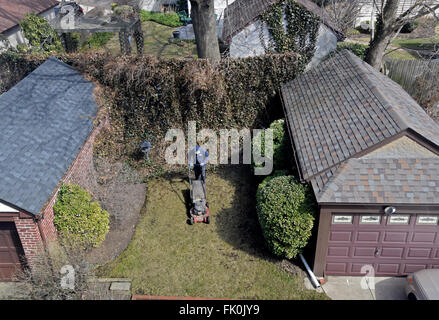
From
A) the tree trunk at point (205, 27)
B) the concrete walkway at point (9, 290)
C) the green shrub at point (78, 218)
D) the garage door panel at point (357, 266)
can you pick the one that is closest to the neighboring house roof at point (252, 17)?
the tree trunk at point (205, 27)

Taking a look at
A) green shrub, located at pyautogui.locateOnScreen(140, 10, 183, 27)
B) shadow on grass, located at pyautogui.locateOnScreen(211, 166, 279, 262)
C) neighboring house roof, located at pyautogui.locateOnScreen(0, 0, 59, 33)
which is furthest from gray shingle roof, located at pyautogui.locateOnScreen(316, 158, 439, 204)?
green shrub, located at pyautogui.locateOnScreen(140, 10, 183, 27)

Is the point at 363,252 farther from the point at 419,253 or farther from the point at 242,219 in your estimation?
the point at 242,219

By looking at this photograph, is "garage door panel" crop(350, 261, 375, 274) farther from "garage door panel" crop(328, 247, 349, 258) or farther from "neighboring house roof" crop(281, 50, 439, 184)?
"neighboring house roof" crop(281, 50, 439, 184)

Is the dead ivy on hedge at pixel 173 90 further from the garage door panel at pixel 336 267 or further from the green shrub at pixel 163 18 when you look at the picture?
the green shrub at pixel 163 18

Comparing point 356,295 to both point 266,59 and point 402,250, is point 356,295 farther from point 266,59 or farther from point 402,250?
point 266,59

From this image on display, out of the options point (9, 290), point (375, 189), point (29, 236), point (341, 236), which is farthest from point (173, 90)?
point (9, 290)

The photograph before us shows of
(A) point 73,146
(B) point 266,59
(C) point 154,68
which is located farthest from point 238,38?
(A) point 73,146
